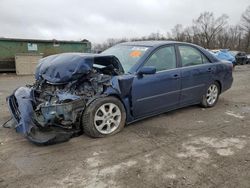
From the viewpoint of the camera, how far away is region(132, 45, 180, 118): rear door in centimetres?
470

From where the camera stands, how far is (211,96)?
6.28 meters

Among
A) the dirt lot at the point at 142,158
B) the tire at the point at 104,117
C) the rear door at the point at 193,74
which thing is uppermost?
the rear door at the point at 193,74

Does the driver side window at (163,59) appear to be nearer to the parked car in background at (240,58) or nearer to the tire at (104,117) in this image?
the tire at (104,117)

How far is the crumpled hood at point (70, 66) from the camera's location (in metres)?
4.40

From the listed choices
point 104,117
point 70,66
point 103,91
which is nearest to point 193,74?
point 103,91

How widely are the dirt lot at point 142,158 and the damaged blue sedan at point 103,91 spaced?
25cm

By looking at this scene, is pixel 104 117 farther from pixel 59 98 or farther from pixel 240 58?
pixel 240 58

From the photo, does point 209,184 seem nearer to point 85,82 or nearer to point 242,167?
point 242,167

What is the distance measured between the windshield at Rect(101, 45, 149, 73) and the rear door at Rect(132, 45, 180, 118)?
0.66 feet

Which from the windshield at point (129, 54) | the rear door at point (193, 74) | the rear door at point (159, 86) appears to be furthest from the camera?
the rear door at point (193, 74)

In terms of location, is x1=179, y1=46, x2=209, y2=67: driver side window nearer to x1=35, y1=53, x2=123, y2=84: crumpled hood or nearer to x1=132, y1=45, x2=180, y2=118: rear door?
x1=132, y1=45, x2=180, y2=118: rear door

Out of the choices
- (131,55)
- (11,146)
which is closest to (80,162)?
(11,146)

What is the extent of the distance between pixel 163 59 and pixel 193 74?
0.84m

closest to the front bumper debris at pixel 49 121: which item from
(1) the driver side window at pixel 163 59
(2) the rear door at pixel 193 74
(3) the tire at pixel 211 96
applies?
(1) the driver side window at pixel 163 59
